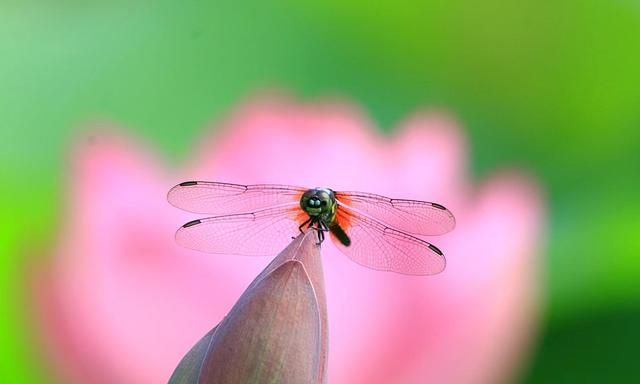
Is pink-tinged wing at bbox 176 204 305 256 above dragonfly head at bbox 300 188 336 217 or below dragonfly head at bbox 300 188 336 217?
below

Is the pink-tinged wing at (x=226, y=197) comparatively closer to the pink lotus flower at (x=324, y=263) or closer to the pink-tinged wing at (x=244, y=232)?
the pink-tinged wing at (x=244, y=232)

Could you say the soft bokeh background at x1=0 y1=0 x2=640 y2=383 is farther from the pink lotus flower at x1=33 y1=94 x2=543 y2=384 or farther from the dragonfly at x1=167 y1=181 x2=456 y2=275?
the dragonfly at x1=167 y1=181 x2=456 y2=275

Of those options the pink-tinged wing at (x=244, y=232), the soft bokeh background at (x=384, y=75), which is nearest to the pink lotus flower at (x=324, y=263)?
the soft bokeh background at (x=384, y=75)

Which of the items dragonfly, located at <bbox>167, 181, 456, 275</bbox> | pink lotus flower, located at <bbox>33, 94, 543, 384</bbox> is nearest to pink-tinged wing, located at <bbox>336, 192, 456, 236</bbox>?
dragonfly, located at <bbox>167, 181, 456, 275</bbox>

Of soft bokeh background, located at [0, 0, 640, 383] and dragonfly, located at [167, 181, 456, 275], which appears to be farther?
soft bokeh background, located at [0, 0, 640, 383]

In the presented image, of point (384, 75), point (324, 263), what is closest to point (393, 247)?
point (324, 263)

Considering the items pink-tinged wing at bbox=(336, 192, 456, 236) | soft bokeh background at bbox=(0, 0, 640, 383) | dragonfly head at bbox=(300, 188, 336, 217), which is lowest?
dragonfly head at bbox=(300, 188, 336, 217)

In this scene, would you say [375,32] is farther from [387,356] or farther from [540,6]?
[387,356]
